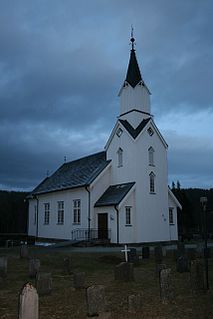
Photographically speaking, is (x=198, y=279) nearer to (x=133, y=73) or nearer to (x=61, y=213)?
(x=61, y=213)

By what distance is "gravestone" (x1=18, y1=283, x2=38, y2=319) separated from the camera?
23.5 feet

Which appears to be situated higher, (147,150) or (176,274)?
(147,150)

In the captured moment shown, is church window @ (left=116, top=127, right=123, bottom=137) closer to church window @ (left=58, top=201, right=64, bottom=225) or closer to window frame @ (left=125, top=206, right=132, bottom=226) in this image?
window frame @ (left=125, top=206, right=132, bottom=226)

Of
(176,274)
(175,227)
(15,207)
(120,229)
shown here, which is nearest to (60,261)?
(176,274)

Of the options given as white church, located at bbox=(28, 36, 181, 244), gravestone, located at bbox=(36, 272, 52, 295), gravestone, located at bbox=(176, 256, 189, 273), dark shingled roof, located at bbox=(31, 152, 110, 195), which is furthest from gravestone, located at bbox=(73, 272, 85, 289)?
→ dark shingled roof, located at bbox=(31, 152, 110, 195)

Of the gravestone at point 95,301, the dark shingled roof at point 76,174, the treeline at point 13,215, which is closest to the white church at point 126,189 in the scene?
the dark shingled roof at point 76,174

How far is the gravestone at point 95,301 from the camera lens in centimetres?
836

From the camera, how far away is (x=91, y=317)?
8.27m

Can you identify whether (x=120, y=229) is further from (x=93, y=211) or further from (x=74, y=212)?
(x=74, y=212)

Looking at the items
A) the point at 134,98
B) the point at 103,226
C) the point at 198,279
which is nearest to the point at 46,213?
the point at 103,226

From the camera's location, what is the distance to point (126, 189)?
105ft

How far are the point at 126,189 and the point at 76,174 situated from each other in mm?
8050

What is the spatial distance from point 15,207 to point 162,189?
150 feet

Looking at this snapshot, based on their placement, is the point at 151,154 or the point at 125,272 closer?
→ the point at 125,272
